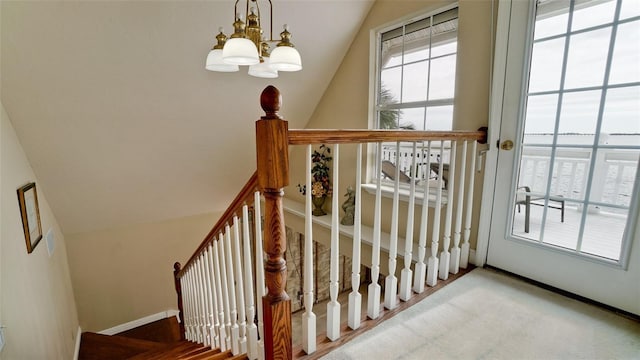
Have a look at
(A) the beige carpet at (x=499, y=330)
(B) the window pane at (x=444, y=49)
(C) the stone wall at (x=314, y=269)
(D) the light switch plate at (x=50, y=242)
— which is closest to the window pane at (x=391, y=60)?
(B) the window pane at (x=444, y=49)

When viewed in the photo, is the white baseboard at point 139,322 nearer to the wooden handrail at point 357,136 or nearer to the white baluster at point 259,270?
the white baluster at point 259,270

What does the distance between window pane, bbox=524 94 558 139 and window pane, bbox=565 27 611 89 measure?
0.35ft

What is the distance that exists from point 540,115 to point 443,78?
840mm

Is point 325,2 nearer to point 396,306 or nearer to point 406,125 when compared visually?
point 406,125

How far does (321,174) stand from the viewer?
342cm

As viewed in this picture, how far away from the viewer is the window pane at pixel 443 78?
2.35 meters

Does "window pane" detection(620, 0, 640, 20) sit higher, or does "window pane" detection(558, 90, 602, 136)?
"window pane" detection(620, 0, 640, 20)

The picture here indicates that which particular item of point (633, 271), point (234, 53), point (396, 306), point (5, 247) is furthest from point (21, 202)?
point (633, 271)

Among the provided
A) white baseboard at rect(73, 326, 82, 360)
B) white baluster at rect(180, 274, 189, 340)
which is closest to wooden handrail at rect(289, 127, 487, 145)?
white baluster at rect(180, 274, 189, 340)

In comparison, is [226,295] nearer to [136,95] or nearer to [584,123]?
[136,95]

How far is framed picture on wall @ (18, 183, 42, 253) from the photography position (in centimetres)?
219

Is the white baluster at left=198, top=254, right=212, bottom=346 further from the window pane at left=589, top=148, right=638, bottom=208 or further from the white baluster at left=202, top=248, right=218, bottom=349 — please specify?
the window pane at left=589, top=148, right=638, bottom=208

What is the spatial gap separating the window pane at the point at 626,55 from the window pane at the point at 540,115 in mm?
259

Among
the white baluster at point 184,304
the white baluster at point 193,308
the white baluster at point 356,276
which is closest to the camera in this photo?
the white baluster at point 356,276
